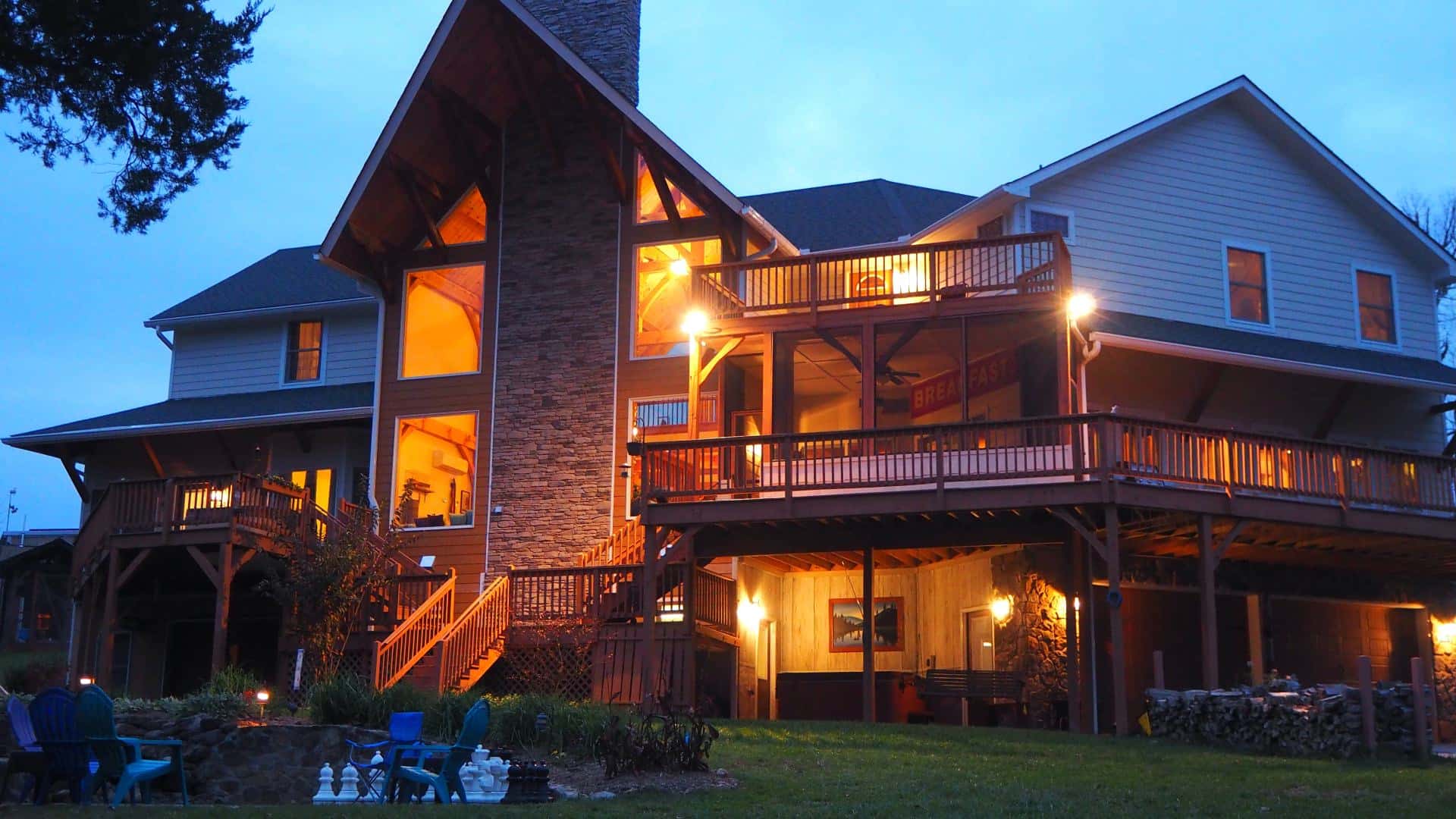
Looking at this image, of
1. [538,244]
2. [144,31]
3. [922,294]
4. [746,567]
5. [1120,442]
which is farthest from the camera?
[538,244]

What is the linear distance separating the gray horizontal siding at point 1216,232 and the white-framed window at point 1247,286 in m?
0.10

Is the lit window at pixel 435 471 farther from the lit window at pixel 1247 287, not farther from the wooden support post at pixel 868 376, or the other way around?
the lit window at pixel 1247 287

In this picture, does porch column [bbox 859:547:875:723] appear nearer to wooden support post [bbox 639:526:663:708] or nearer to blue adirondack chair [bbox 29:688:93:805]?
wooden support post [bbox 639:526:663:708]

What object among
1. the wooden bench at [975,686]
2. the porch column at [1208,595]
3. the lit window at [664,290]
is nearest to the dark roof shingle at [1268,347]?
the porch column at [1208,595]

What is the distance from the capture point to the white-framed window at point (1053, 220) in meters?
25.2

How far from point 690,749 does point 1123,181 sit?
14615 millimetres

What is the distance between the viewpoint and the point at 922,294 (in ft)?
73.4

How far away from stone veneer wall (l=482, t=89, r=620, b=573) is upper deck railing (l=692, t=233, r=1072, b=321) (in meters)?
3.28

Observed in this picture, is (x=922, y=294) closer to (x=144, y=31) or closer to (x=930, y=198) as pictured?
(x=930, y=198)

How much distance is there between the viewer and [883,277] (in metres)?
23.9

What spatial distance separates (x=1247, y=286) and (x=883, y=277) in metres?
6.75

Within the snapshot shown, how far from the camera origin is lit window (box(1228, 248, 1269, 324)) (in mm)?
26328

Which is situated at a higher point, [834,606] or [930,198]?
[930,198]

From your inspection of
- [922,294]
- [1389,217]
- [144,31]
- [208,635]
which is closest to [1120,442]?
[922,294]
